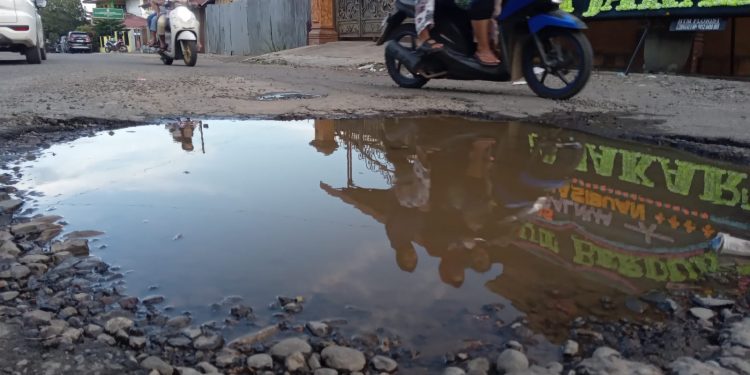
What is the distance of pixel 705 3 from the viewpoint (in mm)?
8031

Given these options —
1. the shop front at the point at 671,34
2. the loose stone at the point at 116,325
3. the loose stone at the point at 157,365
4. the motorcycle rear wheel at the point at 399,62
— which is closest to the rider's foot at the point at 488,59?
the motorcycle rear wheel at the point at 399,62

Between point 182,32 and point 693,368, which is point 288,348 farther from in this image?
point 182,32

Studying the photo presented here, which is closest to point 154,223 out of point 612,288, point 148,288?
point 148,288

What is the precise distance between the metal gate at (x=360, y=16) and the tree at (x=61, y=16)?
188 feet

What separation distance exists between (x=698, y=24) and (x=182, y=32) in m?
8.52

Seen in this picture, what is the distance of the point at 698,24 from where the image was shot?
813cm

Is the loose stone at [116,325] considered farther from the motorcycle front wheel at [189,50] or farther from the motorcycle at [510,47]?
the motorcycle front wheel at [189,50]

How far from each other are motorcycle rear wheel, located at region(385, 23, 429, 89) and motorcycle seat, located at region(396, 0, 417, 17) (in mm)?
190

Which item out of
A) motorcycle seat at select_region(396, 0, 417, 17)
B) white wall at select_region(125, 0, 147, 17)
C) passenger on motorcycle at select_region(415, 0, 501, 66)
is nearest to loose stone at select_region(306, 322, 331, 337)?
passenger on motorcycle at select_region(415, 0, 501, 66)

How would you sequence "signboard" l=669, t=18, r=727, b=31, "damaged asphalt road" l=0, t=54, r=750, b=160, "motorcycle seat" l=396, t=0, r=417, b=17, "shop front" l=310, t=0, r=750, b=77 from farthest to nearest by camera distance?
"shop front" l=310, t=0, r=750, b=77 → "signboard" l=669, t=18, r=727, b=31 → "motorcycle seat" l=396, t=0, r=417, b=17 → "damaged asphalt road" l=0, t=54, r=750, b=160

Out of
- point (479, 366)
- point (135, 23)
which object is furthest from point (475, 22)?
point (135, 23)

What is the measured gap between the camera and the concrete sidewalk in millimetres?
11630

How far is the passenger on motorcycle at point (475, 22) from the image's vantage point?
5.62 metres

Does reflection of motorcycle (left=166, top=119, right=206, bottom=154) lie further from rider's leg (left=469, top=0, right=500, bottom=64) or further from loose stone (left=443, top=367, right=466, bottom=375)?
rider's leg (left=469, top=0, right=500, bottom=64)
